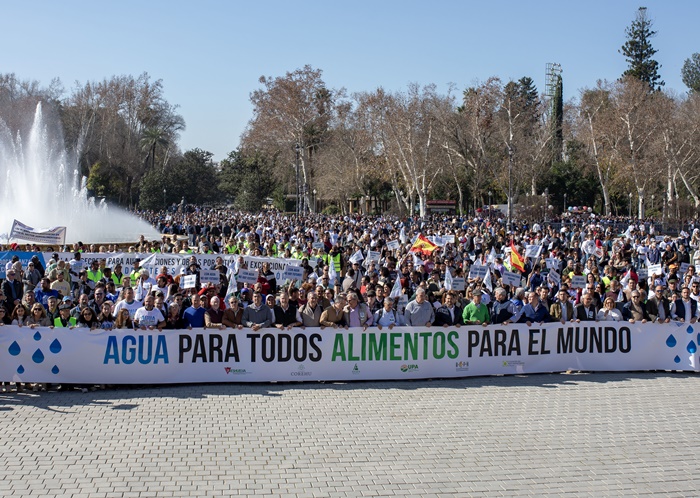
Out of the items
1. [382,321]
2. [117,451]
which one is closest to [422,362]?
[382,321]

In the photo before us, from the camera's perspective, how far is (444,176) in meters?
70.7

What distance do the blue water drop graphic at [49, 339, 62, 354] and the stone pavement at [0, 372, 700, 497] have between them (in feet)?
2.00

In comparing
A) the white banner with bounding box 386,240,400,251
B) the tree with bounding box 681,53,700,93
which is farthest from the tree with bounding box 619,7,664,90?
the white banner with bounding box 386,240,400,251

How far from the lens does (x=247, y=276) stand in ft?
53.4

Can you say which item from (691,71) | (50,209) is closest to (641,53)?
(691,71)

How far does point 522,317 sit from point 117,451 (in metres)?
6.81

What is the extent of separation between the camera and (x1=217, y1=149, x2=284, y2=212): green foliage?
85250 millimetres

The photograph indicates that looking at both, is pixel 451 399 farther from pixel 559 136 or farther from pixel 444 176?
pixel 559 136

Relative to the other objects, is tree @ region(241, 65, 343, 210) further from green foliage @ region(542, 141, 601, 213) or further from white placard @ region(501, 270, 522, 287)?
white placard @ region(501, 270, 522, 287)

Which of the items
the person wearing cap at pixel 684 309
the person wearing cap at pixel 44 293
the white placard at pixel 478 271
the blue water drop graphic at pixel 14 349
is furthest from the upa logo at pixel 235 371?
the white placard at pixel 478 271

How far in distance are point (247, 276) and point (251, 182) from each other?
69604 mm

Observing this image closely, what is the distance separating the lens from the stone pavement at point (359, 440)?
736 cm

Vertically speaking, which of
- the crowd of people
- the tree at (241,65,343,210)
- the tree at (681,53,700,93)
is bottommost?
the crowd of people

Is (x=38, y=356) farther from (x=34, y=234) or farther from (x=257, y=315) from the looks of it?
(x=34, y=234)
